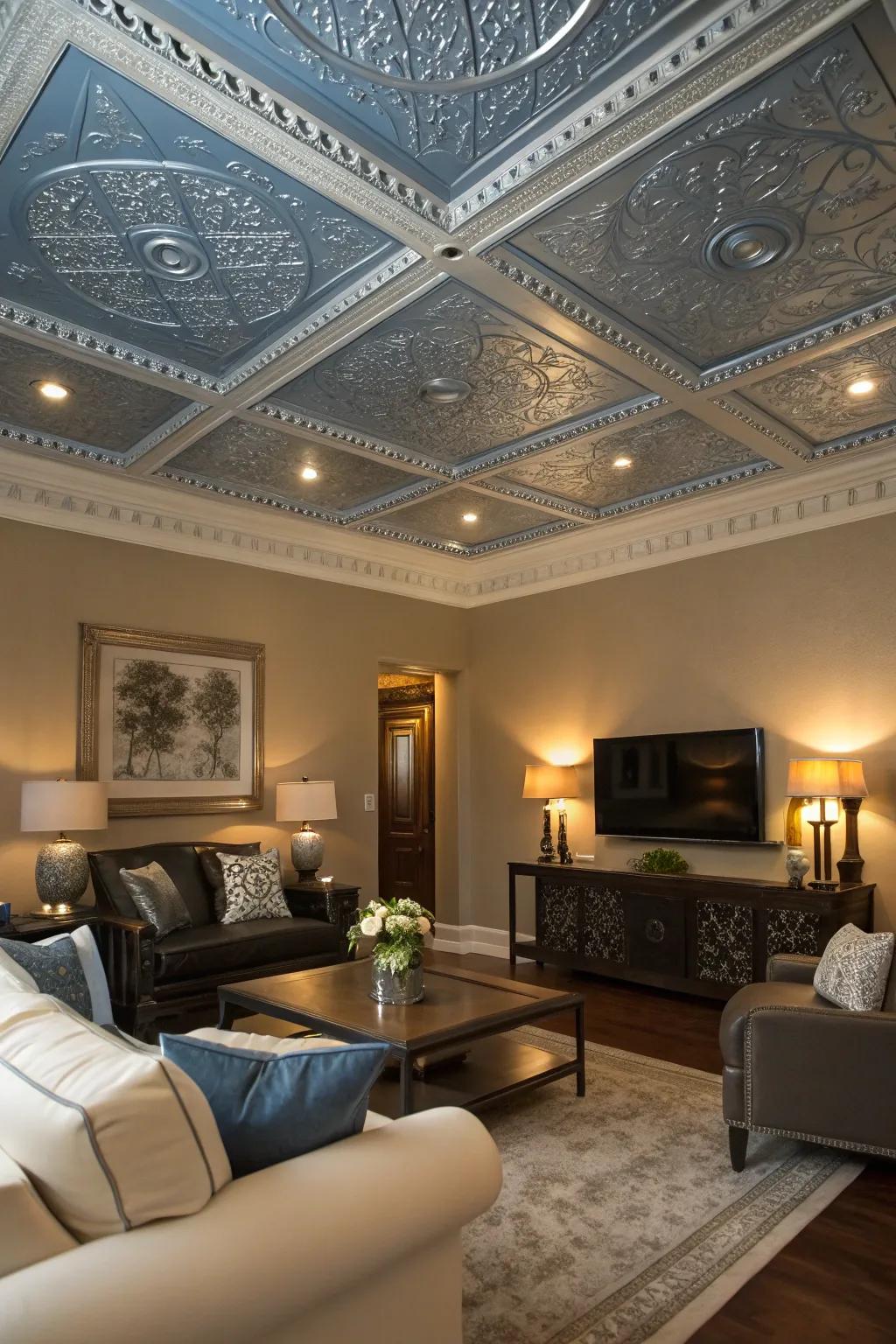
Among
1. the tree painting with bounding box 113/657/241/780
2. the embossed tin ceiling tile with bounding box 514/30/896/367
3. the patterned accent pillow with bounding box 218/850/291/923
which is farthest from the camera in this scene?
the tree painting with bounding box 113/657/241/780

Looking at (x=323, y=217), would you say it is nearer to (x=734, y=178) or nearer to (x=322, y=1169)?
(x=734, y=178)

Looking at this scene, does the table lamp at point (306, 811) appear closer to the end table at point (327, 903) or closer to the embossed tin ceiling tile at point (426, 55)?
the end table at point (327, 903)

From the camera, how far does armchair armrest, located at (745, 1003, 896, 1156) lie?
112 inches

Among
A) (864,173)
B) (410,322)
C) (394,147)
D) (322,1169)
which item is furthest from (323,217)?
(322,1169)

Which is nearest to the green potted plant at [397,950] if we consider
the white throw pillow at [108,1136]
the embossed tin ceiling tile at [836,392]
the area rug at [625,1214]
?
the area rug at [625,1214]

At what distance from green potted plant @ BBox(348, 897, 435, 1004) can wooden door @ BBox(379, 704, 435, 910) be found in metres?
4.33

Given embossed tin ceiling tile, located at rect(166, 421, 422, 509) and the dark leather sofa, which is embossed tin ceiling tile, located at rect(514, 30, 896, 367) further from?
the dark leather sofa

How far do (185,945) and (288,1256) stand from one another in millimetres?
3501

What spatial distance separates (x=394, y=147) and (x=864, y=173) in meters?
1.44

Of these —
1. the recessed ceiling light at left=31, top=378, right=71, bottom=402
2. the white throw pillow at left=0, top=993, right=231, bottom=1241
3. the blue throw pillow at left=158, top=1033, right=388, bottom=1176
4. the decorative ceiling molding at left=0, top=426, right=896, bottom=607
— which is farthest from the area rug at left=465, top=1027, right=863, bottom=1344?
the recessed ceiling light at left=31, top=378, right=71, bottom=402

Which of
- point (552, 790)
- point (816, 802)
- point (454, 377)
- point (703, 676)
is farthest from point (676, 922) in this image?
point (454, 377)

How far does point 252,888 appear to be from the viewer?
5297 mm

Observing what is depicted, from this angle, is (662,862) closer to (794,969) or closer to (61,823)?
(794,969)

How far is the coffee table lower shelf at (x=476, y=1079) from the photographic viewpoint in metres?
3.23
